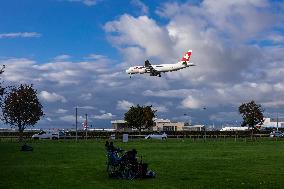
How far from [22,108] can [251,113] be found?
5112 cm

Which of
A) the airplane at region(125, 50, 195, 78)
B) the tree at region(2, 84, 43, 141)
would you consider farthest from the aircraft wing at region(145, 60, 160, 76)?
the tree at region(2, 84, 43, 141)

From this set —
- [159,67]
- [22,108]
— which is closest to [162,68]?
[159,67]

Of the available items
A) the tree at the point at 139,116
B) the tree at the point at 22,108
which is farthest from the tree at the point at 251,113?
the tree at the point at 22,108

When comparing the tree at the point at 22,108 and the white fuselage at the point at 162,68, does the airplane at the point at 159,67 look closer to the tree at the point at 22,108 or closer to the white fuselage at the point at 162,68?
the white fuselage at the point at 162,68

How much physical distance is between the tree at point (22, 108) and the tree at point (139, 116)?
108ft

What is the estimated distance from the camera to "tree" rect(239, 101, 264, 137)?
115188 millimetres

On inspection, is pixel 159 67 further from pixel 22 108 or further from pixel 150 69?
pixel 22 108

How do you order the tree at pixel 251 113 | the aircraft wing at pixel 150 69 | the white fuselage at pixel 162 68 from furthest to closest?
the tree at pixel 251 113 → the white fuselage at pixel 162 68 → the aircraft wing at pixel 150 69

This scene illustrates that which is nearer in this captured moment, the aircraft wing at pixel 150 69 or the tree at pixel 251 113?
the aircraft wing at pixel 150 69

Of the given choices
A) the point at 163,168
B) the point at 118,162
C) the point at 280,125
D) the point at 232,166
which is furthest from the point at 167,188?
the point at 280,125

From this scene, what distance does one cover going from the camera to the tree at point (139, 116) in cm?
12156

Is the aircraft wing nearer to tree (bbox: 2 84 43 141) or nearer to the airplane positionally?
the airplane

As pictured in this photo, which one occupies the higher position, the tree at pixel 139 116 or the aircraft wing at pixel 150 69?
the aircraft wing at pixel 150 69

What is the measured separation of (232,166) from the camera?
25.5 meters
